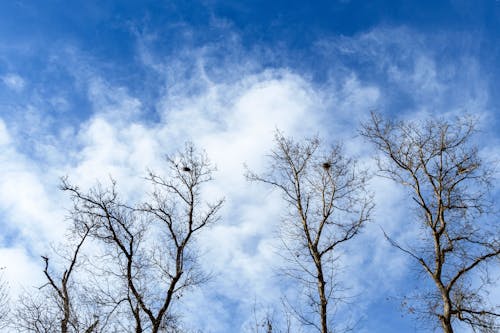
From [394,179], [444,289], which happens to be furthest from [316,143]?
[444,289]

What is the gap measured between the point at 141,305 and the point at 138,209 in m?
2.91

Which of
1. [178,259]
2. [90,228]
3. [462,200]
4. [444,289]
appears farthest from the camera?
[90,228]

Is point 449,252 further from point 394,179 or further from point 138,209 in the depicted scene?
point 138,209

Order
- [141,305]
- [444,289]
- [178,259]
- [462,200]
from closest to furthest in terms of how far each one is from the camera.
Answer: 1. [444,289]
2. [462,200]
3. [141,305]
4. [178,259]

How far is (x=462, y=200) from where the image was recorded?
1135 cm

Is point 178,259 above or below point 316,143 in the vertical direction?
below

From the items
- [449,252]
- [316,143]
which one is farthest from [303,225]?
[449,252]

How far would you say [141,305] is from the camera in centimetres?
1231

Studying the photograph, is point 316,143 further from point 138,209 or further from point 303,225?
point 138,209

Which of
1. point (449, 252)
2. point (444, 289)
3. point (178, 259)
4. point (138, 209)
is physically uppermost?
point (138, 209)

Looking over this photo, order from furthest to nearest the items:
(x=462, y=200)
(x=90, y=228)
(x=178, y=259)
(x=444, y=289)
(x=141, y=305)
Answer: (x=90, y=228) < (x=178, y=259) < (x=141, y=305) < (x=462, y=200) < (x=444, y=289)

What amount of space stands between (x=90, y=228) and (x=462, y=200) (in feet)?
37.7

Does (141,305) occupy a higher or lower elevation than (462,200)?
lower

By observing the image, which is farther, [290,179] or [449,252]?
[290,179]
